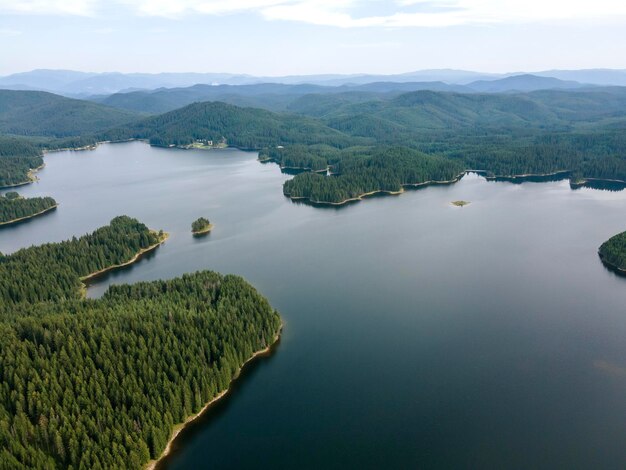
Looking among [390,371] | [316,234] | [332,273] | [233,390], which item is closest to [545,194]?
[316,234]

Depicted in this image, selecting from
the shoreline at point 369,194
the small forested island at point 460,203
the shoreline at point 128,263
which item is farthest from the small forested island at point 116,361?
the small forested island at point 460,203

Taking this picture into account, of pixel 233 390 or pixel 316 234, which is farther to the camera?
pixel 316 234

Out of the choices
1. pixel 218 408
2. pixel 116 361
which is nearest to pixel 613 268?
pixel 218 408

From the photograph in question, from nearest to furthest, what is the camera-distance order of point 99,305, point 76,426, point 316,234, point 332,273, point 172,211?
point 76,426 → point 99,305 → point 332,273 → point 316,234 → point 172,211

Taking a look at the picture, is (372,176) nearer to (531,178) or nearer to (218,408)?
(531,178)

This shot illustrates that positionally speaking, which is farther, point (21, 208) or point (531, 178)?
point (531, 178)

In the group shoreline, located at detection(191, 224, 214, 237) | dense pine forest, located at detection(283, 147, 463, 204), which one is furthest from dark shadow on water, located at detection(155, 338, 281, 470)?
dense pine forest, located at detection(283, 147, 463, 204)

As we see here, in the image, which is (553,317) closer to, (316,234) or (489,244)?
(489,244)
